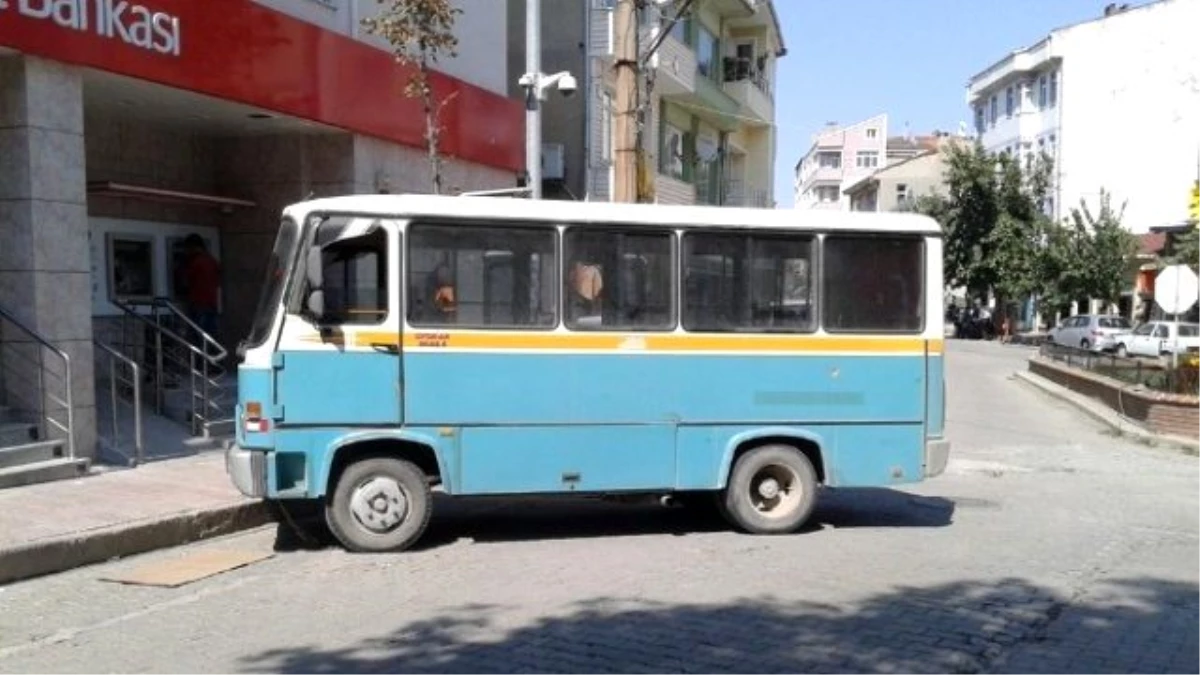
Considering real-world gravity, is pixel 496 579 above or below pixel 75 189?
below

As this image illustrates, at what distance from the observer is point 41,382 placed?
10.3 meters

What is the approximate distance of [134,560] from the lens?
8.12m

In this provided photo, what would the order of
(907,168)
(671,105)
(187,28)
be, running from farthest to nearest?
1. (907,168)
2. (671,105)
3. (187,28)

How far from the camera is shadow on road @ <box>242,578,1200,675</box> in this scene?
5578 mm

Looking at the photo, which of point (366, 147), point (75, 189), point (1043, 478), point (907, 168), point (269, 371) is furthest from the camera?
point (907, 168)

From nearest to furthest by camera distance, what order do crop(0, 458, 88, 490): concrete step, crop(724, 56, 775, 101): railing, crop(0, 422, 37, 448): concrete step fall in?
crop(0, 458, 88, 490): concrete step → crop(0, 422, 37, 448): concrete step → crop(724, 56, 775, 101): railing

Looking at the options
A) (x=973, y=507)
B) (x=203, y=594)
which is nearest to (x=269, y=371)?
(x=203, y=594)

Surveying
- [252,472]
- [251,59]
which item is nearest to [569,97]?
[251,59]

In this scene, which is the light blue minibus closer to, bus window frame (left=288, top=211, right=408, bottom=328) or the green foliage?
bus window frame (left=288, top=211, right=408, bottom=328)

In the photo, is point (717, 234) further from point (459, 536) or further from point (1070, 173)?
point (1070, 173)

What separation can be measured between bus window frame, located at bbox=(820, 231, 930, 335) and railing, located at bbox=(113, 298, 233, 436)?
7.23 meters

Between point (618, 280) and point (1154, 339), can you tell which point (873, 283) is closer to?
point (618, 280)

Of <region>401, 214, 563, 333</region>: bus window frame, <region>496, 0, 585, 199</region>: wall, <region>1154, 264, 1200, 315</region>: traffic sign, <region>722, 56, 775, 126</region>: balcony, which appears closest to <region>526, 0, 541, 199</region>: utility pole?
<region>401, 214, 563, 333</region>: bus window frame

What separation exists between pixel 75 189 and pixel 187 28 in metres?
2.22
